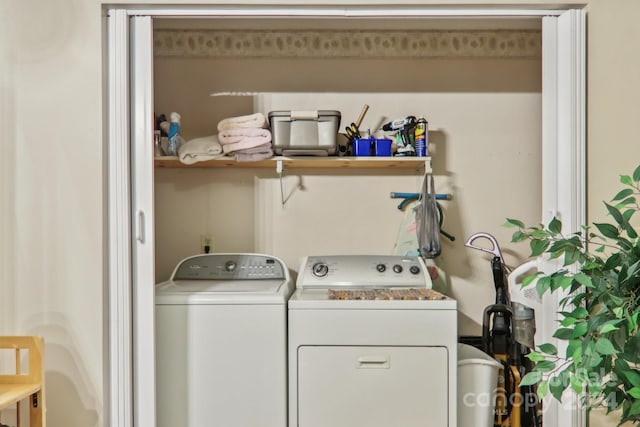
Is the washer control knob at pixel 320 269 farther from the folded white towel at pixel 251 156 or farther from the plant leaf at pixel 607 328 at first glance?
the plant leaf at pixel 607 328

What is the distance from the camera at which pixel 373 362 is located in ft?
6.64

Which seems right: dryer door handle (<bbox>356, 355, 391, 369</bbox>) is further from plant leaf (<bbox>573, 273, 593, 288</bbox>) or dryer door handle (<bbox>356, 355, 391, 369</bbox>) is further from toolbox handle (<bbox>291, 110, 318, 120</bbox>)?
toolbox handle (<bbox>291, 110, 318, 120</bbox>)

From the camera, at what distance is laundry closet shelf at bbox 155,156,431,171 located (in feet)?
8.36

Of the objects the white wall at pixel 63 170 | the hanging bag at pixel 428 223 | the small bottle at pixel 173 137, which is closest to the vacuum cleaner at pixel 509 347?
the hanging bag at pixel 428 223

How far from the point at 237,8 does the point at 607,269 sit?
153 cm

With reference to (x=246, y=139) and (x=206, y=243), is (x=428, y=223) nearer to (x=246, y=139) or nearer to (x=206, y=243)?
(x=246, y=139)

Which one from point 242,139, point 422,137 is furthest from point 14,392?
point 422,137

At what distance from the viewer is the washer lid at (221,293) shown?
81.0 inches

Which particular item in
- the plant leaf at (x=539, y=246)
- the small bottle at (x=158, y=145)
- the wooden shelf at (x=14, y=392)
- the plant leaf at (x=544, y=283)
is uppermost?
the small bottle at (x=158, y=145)

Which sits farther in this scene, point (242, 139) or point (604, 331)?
point (242, 139)

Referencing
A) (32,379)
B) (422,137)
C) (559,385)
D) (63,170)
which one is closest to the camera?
(559,385)

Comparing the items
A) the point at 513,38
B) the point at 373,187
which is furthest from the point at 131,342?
the point at 513,38

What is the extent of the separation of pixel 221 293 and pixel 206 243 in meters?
0.78

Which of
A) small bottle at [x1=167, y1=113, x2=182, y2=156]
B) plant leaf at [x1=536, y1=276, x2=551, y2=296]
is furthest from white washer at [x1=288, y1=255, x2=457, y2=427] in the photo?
small bottle at [x1=167, y1=113, x2=182, y2=156]
